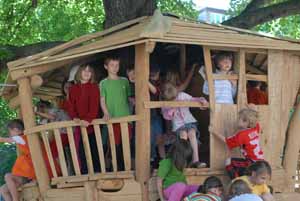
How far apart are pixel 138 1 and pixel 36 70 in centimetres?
330

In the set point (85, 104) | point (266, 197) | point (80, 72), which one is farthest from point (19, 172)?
point (266, 197)

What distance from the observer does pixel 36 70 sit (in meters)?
7.88

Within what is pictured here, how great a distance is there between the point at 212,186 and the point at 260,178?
0.61 meters

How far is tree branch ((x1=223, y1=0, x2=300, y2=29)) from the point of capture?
457 inches

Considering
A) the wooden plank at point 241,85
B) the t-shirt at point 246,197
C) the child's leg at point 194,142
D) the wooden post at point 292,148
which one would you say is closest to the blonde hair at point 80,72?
the child's leg at point 194,142

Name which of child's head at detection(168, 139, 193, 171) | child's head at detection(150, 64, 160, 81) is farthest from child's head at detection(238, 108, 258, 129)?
child's head at detection(150, 64, 160, 81)

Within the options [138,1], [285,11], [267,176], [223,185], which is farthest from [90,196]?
[285,11]

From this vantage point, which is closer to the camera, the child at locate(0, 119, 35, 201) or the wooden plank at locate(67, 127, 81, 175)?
the wooden plank at locate(67, 127, 81, 175)

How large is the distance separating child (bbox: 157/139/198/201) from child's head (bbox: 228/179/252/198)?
646 mm

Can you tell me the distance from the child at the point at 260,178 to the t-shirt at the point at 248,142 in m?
0.39

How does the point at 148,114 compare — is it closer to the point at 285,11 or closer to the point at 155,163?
the point at 155,163

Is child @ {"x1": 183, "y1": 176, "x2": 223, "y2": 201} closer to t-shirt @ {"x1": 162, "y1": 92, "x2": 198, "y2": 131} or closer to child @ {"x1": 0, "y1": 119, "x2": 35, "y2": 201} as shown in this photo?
t-shirt @ {"x1": 162, "y1": 92, "x2": 198, "y2": 131}

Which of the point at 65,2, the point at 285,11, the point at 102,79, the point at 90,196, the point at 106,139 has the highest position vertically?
the point at 65,2

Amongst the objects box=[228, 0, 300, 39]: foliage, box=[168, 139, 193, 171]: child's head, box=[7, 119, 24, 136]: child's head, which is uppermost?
box=[228, 0, 300, 39]: foliage
